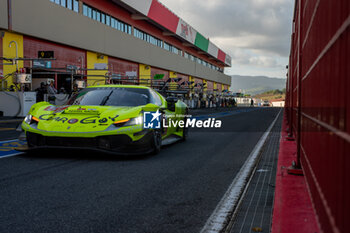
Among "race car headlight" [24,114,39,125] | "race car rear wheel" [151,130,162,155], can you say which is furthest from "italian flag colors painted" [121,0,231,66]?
"race car headlight" [24,114,39,125]

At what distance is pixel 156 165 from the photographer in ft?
19.2

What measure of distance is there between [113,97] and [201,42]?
49.8 metres

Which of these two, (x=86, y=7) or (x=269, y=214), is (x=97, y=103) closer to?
(x=269, y=214)

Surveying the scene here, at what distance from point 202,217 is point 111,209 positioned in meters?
0.84

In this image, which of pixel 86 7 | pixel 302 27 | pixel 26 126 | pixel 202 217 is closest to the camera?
pixel 202 217

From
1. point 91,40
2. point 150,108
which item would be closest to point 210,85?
point 91,40

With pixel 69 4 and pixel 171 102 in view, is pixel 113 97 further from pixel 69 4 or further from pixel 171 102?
pixel 69 4

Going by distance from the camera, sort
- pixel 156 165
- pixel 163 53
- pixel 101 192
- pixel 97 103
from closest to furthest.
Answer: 1. pixel 101 192
2. pixel 156 165
3. pixel 97 103
4. pixel 163 53

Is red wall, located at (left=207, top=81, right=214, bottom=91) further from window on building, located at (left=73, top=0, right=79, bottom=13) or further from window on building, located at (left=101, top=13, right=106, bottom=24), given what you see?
window on building, located at (left=73, top=0, right=79, bottom=13)

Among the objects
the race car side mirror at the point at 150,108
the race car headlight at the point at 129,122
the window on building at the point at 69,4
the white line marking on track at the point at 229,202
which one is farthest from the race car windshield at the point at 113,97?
the window on building at the point at 69,4

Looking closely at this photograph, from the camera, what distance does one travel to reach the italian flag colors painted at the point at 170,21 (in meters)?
32.6

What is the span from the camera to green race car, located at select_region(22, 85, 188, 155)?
19.5ft

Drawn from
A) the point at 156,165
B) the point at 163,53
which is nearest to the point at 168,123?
the point at 156,165

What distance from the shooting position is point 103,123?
239 inches
